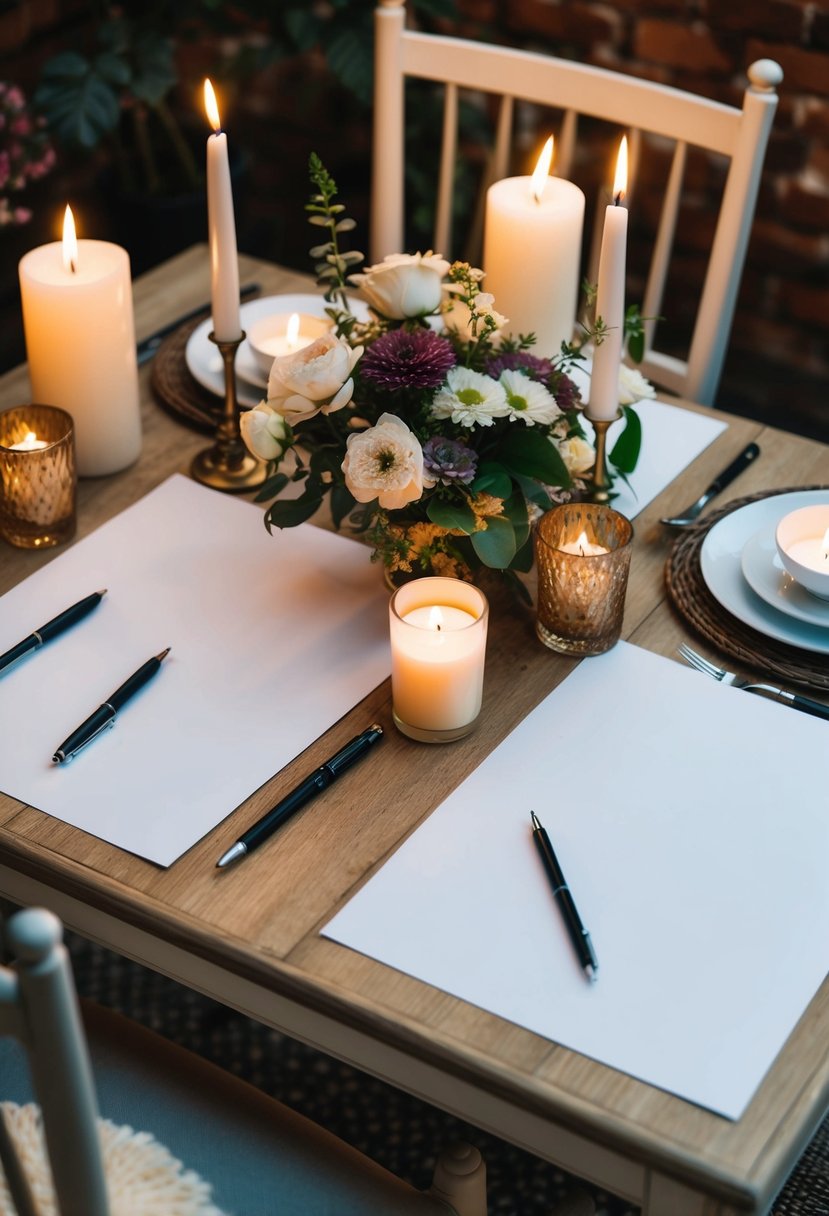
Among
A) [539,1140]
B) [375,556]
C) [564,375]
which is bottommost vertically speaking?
[539,1140]

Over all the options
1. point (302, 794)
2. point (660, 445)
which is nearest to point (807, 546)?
point (660, 445)

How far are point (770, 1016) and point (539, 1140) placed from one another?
16cm

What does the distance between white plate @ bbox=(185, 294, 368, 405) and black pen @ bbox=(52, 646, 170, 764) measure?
1.22ft

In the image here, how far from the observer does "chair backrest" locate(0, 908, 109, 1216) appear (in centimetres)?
58

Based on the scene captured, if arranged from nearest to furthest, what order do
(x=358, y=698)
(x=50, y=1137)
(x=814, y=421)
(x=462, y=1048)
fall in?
(x=50, y=1137) < (x=462, y=1048) < (x=358, y=698) < (x=814, y=421)

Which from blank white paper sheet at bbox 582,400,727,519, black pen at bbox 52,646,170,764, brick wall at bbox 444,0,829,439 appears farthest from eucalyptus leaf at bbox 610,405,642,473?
brick wall at bbox 444,0,829,439

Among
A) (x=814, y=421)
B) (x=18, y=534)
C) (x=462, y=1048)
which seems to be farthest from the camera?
(x=814, y=421)

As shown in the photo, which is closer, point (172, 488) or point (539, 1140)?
point (539, 1140)

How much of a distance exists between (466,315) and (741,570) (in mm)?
319

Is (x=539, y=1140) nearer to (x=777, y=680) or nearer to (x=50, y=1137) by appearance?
(x=50, y=1137)

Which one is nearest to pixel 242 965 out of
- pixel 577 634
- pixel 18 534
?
pixel 577 634

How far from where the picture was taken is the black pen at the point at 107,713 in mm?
978

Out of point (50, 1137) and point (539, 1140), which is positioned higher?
point (50, 1137)

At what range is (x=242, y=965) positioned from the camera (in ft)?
2.77
